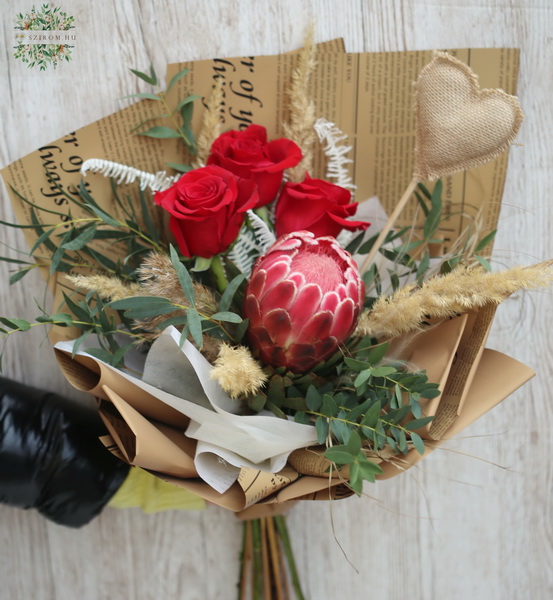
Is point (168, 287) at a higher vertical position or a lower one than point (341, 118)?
lower

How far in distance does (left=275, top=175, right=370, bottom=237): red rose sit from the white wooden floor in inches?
9.8

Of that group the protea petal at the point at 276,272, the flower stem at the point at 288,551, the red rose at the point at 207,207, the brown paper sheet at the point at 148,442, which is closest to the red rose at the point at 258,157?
the red rose at the point at 207,207

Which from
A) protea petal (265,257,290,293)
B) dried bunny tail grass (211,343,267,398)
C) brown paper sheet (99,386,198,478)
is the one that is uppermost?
protea petal (265,257,290,293)

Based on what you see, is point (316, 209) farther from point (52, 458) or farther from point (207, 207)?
point (52, 458)

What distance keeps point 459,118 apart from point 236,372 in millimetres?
315

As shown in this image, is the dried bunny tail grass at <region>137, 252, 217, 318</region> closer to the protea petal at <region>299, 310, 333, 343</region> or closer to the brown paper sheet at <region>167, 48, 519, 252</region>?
the protea petal at <region>299, 310, 333, 343</region>

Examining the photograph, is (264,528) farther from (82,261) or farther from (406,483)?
(82,261)

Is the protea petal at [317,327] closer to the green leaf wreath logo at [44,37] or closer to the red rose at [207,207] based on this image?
the red rose at [207,207]

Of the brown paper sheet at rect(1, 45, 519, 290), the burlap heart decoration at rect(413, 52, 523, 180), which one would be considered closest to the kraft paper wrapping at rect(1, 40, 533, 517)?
Answer: the brown paper sheet at rect(1, 45, 519, 290)

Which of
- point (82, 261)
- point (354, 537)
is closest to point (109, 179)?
point (82, 261)

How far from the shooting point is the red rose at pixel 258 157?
52 cm

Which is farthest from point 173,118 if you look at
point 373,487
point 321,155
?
point 373,487

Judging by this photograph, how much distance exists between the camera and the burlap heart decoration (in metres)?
0.50

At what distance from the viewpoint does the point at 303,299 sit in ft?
1.41
